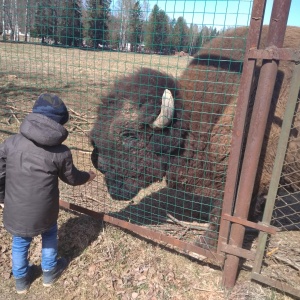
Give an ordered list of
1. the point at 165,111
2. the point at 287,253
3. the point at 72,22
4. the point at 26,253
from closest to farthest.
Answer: the point at 26,253
the point at 165,111
the point at 287,253
the point at 72,22

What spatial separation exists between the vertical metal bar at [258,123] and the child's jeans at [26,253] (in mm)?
1828

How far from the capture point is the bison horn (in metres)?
3.53

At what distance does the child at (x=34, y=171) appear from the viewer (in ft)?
9.26

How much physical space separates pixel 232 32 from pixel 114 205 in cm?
311

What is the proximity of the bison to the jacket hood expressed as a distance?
3.73 ft

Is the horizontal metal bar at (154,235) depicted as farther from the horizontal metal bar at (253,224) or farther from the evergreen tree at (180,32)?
the evergreen tree at (180,32)

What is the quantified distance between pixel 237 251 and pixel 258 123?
130 cm

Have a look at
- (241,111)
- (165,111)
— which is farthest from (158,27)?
(241,111)

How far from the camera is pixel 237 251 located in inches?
122

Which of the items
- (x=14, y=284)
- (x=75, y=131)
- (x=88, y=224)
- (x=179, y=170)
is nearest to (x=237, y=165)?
(x=179, y=170)

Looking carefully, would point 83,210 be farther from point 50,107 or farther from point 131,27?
point 131,27

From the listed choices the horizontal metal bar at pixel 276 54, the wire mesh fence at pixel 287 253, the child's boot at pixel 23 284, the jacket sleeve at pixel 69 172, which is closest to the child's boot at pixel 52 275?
the child's boot at pixel 23 284

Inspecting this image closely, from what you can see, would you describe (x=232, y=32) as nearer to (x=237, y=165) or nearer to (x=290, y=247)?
(x=237, y=165)

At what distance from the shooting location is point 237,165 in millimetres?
2885
